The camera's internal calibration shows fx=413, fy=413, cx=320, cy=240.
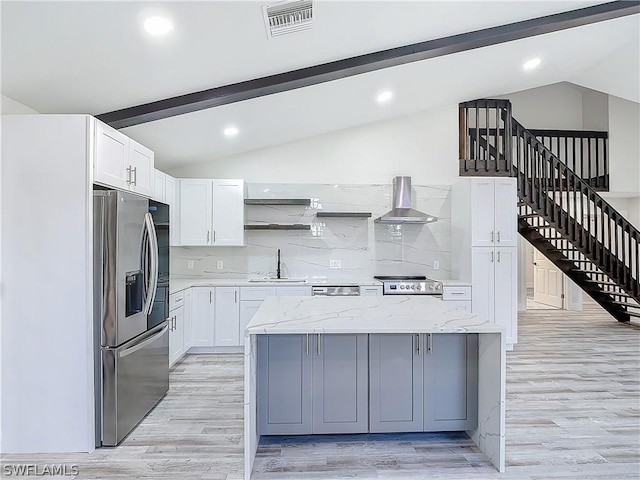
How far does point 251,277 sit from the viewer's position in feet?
18.4

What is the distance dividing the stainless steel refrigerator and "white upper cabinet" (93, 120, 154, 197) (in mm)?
179

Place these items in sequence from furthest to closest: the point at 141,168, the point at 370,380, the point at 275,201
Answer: the point at 275,201
the point at 141,168
the point at 370,380

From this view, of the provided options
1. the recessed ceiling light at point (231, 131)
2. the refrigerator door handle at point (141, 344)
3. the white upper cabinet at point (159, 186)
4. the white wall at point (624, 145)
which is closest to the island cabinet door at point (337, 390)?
the refrigerator door handle at point (141, 344)

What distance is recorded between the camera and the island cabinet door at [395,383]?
270cm

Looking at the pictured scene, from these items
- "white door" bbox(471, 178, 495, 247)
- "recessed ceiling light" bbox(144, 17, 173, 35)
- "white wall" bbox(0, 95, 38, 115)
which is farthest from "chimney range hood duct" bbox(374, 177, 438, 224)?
"white wall" bbox(0, 95, 38, 115)

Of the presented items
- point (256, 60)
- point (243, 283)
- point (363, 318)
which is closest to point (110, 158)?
point (256, 60)

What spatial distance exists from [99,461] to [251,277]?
10.6ft

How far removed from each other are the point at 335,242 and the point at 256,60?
300 centimetres

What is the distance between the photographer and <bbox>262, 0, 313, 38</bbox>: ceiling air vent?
2570mm

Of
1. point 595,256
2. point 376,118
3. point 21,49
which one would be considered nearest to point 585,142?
point 595,256

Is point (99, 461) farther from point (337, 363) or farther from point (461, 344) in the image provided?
point (461, 344)

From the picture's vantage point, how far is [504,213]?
5250 millimetres

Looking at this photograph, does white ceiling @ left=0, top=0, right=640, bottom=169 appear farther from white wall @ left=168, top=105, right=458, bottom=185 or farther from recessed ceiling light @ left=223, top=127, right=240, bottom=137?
white wall @ left=168, top=105, right=458, bottom=185

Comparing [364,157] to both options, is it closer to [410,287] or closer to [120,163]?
[410,287]
